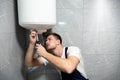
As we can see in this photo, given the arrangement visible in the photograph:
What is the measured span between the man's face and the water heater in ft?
0.62

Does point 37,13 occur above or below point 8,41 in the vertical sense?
above

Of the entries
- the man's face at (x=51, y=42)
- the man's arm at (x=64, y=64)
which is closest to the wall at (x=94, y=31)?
the man's face at (x=51, y=42)

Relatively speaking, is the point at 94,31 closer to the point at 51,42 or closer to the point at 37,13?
the point at 51,42

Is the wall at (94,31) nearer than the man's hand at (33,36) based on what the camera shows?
No

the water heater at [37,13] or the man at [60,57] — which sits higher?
the water heater at [37,13]

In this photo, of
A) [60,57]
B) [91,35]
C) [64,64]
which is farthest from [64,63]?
[91,35]

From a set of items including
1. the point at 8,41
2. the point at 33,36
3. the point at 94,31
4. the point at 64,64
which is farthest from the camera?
the point at 94,31

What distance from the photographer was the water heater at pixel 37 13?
1273mm

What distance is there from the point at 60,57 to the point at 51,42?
149 mm

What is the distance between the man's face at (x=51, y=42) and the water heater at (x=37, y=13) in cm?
19

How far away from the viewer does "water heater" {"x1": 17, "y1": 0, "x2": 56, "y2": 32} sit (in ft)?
4.18

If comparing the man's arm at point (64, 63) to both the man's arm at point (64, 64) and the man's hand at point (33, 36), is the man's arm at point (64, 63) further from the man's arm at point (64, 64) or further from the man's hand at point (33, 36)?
the man's hand at point (33, 36)

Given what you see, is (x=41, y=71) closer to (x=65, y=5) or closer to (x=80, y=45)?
(x=80, y=45)

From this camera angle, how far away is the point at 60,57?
1458 millimetres
